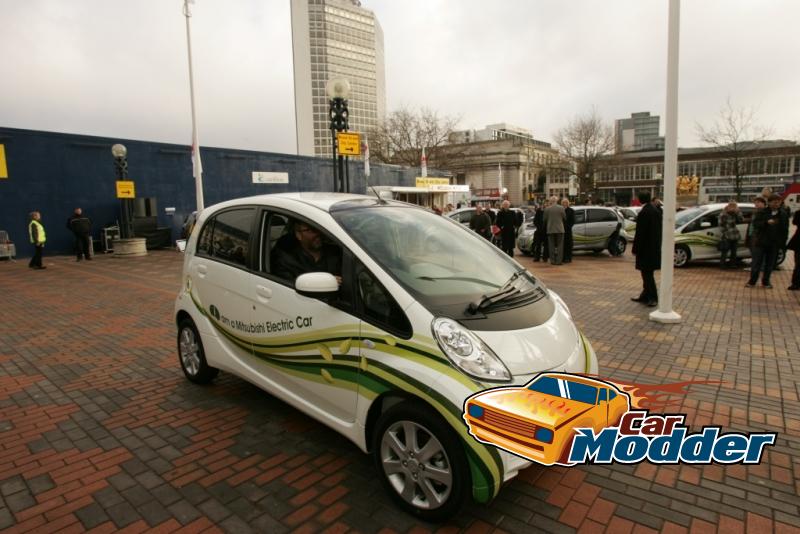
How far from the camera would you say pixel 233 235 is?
13.4 ft

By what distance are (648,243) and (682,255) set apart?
241 inches

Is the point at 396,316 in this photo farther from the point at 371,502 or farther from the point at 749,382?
the point at 749,382

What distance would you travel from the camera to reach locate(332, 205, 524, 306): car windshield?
2916 millimetres

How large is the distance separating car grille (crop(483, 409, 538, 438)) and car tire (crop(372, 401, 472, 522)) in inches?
7.4

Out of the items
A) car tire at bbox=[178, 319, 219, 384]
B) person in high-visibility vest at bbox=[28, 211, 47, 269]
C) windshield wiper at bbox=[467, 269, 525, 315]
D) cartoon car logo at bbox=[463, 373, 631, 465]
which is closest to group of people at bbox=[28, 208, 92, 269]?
A: person in high-visibility vest at bbox=[28, 211, 47, 269]

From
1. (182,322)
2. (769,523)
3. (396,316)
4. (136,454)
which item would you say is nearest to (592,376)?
(769,523)

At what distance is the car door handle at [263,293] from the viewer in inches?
139

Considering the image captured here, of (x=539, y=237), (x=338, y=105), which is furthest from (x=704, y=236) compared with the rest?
(x=338, y=105)

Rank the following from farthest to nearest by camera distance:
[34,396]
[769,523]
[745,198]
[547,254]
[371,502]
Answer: [745,198] → [547,254] → [34,396] → [371,502] → [769,523]

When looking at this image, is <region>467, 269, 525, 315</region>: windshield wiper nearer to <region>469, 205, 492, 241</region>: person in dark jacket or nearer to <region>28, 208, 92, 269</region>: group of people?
<region>469, 205, 492, 241</region>: person in dark jacket

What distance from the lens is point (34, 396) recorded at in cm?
456

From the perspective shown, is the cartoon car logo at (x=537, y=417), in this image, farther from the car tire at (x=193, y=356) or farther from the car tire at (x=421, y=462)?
the car tire at (x=193, y=356)

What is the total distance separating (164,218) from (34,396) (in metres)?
20.1

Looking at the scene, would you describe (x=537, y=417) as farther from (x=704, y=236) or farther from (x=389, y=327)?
(x=704, y=236)
